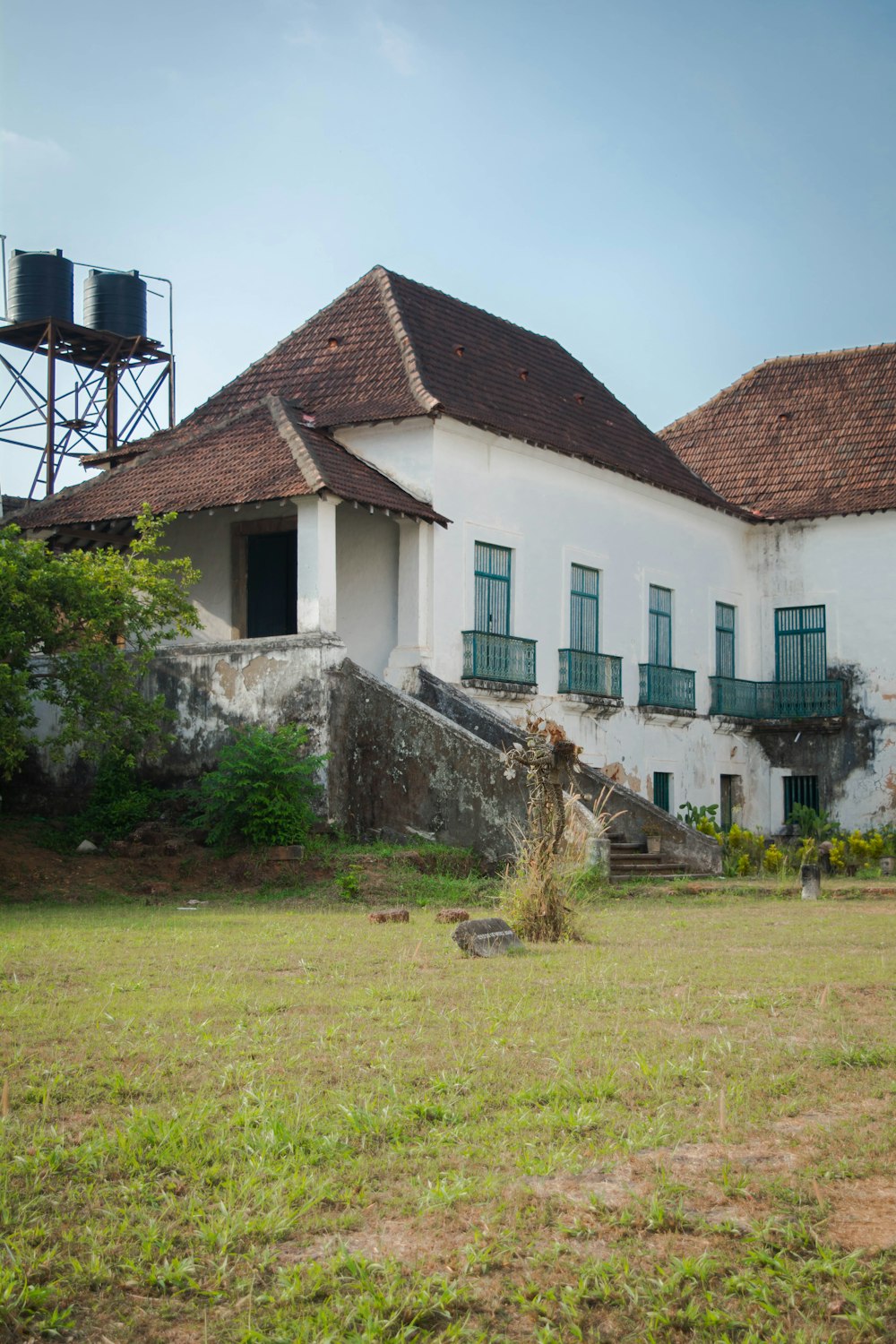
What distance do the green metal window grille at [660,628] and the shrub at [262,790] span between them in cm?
971

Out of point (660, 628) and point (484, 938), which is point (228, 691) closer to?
point (484, 938)

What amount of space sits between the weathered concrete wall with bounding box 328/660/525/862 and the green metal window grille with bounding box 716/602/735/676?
1040 centimetres

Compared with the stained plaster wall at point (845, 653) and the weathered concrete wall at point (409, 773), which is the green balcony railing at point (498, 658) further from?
the stained plaster wall at point (845, 653)

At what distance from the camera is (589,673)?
21922 mm

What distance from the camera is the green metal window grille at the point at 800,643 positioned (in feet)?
85.8

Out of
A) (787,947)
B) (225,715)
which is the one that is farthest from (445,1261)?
(225,715)

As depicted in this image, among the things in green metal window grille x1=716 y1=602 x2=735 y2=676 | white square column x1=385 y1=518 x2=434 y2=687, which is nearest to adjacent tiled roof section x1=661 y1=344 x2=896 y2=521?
green metal window grille x1=716 y1=602 x2=735 y2=676

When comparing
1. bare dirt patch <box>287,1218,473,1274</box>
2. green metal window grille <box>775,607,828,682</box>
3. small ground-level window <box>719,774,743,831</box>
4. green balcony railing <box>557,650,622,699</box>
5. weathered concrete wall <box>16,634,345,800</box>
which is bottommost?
bare dirt patch <box>287,1218,473,1274</box>

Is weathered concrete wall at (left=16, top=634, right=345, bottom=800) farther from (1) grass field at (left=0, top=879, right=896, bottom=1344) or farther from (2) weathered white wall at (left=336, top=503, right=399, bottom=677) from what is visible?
(1) grass field at (left=0, top=879, right=896, bottom=1344)

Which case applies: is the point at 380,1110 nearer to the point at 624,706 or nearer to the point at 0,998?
the point at 0,998

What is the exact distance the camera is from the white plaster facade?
19.1m

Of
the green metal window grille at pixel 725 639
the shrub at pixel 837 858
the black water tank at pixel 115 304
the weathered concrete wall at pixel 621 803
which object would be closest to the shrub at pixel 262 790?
the weathered concrete wall at pixel 621 803

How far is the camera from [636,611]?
77.0ft

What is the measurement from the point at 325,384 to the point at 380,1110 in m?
16.6
